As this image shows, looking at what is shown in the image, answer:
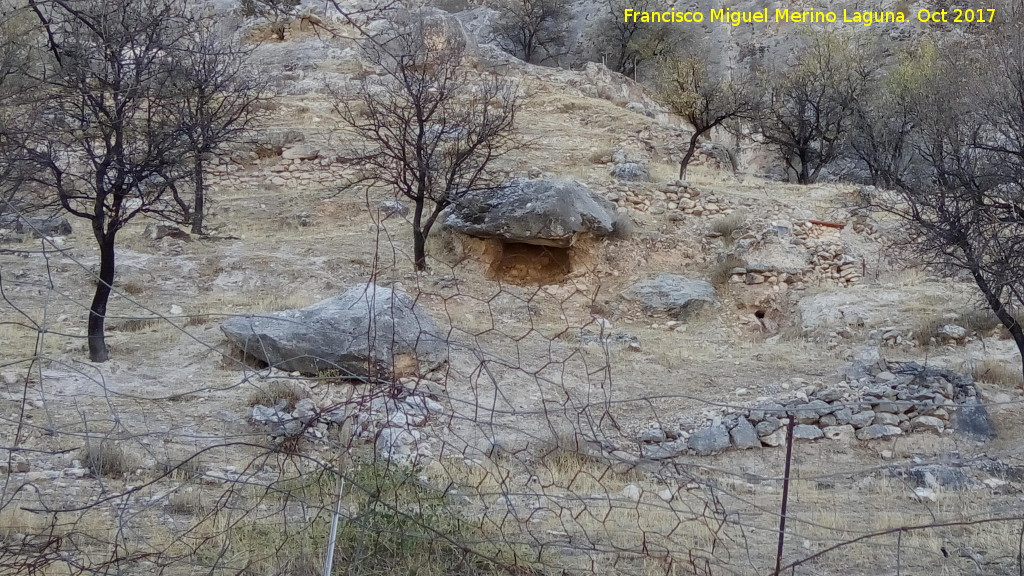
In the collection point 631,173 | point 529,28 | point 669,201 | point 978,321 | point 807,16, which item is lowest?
point 978,321

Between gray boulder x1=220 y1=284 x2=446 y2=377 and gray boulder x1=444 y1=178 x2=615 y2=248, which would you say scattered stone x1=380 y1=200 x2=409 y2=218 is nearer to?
gray boulder x1=444 y1=178 x2=615 y2=248

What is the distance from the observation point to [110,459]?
5.47 m

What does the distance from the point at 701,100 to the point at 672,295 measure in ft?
35.6

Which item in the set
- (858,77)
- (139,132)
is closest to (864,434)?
(139,132)

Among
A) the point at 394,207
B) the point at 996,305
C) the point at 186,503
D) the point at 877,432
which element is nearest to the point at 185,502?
the point at 186,503

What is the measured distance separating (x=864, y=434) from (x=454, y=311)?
19.8 feet

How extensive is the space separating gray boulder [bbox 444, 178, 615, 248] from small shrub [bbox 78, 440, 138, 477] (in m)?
8.99

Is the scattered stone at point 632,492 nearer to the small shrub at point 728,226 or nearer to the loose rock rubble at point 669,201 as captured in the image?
the small shrub at point 728,226

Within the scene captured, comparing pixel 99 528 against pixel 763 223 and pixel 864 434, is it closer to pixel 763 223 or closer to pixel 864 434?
pixel 864 434

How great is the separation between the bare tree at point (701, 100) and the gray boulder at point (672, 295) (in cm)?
667

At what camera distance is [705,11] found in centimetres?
4212

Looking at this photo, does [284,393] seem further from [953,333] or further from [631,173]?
[631,173]

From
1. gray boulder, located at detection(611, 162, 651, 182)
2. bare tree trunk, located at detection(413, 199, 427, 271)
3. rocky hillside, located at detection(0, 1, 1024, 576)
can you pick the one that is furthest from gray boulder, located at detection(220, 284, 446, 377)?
gray boulder, located at detection(611, 162, 651, 182)

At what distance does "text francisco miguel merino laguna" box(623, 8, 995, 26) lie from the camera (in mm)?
36688
